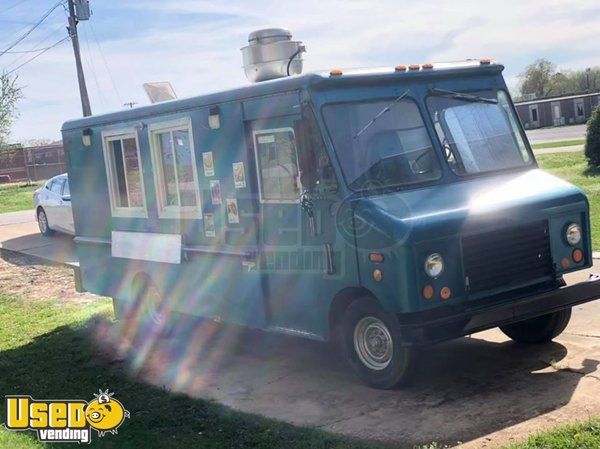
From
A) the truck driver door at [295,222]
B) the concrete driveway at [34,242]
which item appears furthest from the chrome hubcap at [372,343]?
the concrete driveway at [34,242]

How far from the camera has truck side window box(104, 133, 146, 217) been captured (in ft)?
28.8

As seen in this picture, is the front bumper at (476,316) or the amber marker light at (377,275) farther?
the amber marker light at (377,275)

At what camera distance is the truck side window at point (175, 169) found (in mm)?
7863

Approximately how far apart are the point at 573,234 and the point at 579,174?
505 inches

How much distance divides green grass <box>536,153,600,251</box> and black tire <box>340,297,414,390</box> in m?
5.19

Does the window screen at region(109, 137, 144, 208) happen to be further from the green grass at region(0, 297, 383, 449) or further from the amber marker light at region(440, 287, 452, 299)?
the amber marker light at region(440, 287, 452, 299)

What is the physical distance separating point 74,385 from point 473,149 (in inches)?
170

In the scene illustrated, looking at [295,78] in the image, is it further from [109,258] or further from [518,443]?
[109,258]

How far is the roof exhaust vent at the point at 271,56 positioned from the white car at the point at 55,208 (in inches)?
359

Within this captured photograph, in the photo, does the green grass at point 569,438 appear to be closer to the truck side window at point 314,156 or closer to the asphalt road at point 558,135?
the truck side window at point 314,156

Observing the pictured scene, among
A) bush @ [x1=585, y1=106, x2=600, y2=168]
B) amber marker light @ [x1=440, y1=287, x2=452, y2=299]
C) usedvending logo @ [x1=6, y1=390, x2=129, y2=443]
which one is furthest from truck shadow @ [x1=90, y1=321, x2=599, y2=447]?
bush @ [x1=585, y1=106, x2=600, y2=168]

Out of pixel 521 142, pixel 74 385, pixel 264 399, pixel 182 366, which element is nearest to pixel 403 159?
pixel 521 142

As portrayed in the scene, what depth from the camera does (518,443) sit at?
15.7 ft

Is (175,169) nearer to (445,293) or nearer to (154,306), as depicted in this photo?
(154,306)
